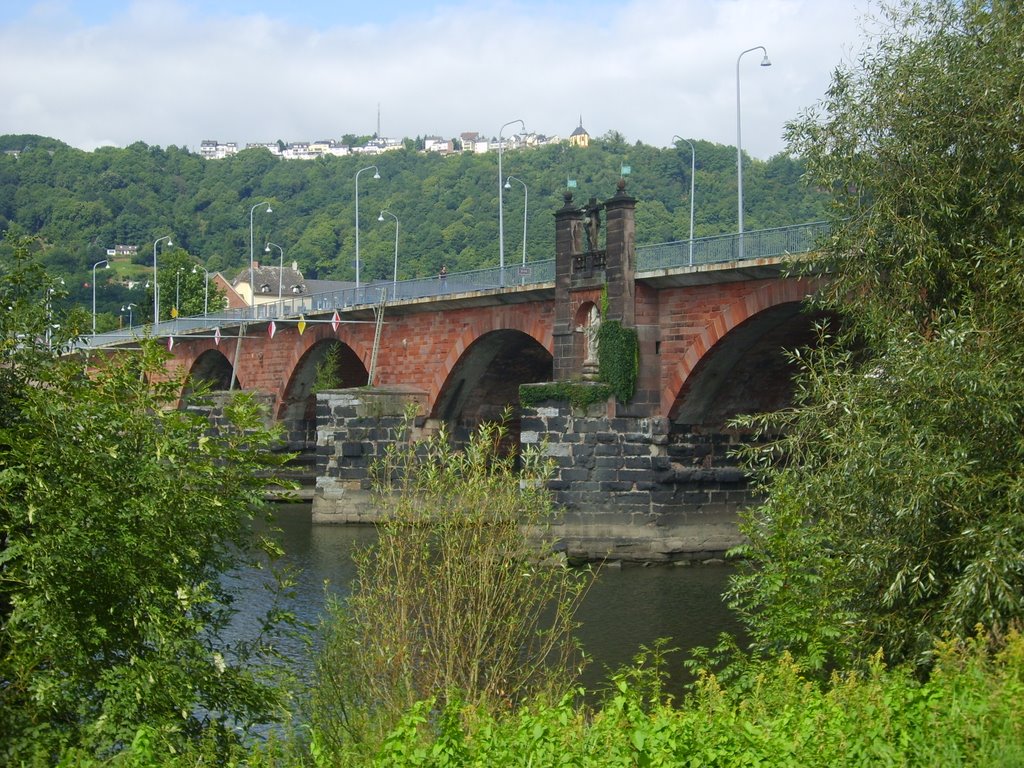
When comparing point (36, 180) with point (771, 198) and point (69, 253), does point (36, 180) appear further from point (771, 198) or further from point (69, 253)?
point (771, 198)

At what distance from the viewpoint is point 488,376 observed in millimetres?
36406

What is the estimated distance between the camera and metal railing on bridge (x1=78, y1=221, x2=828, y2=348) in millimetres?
23266

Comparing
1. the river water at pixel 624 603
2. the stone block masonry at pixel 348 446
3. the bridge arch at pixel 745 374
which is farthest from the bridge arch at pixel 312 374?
the bridge arch at pixel 745 374

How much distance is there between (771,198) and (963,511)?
123 feet

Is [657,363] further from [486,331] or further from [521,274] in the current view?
[486,331]

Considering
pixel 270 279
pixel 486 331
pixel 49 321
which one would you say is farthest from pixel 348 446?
pixel 270 279

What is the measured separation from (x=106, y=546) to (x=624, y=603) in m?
13.4

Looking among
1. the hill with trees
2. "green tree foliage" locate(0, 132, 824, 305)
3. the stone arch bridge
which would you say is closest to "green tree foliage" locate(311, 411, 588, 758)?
the stone arch bridge

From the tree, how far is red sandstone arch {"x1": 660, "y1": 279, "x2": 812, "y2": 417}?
Answer: 8.45 metres

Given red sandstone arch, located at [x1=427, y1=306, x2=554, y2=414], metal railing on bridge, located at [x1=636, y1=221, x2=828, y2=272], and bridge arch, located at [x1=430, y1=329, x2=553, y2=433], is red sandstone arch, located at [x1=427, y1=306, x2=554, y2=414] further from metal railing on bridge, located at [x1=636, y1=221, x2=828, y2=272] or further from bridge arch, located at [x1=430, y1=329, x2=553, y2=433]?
metal railing on bridge, located at [x1=636, y1=221, x2=828, y2=272]

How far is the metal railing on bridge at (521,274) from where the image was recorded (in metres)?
23.3

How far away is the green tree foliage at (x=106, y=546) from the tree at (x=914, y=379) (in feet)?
15.8

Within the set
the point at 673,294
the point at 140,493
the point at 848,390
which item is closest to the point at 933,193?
the point at 848,390

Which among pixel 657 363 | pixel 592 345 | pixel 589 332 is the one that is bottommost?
pixel 657 363
